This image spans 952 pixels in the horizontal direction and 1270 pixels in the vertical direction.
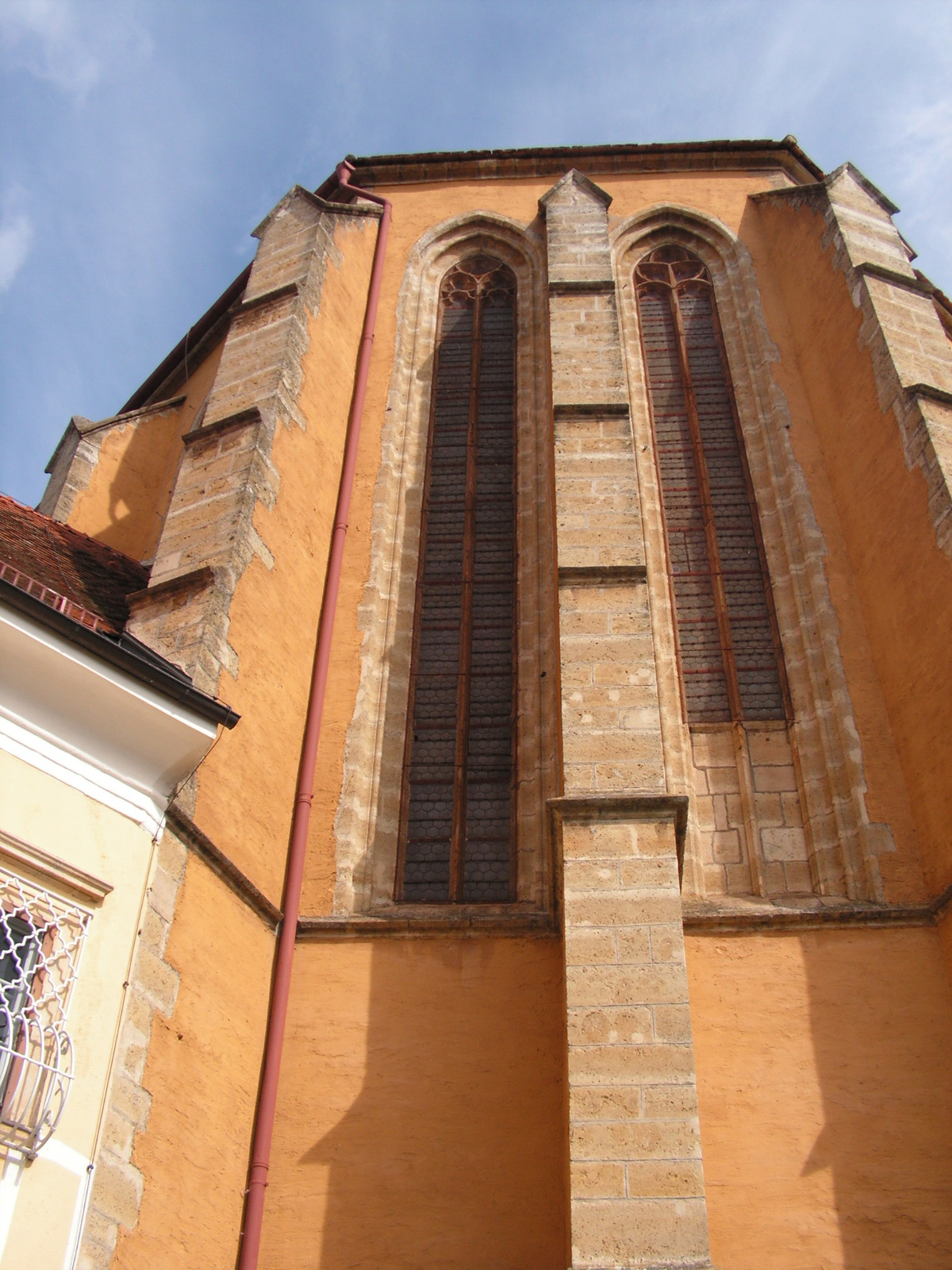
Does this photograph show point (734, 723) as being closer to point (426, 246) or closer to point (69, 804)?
point (69, 804)

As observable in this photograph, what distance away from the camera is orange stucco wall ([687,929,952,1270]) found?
20.3ft

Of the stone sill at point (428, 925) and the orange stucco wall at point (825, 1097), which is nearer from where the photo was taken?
the orange stucco wall at point (825, 1097)

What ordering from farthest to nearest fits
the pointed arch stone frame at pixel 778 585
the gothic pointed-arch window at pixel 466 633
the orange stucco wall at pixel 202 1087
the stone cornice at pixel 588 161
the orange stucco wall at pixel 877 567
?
the stone cornice at pixel 588 161
the gothic pointed-arch window at pixel 466 633
the pointed arch stone frame at pixel 778 585
the orange stucco wall at pixel 877 567
the orange stucco wall at pixel 202 1087

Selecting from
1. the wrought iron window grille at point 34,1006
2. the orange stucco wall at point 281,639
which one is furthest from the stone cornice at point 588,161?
the wrought iron window grille at point 34,1006

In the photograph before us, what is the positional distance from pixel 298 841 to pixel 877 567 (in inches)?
169

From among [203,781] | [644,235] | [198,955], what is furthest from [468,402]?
[198,955]

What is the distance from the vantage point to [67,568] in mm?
8273

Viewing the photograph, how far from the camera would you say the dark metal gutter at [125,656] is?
217 inches

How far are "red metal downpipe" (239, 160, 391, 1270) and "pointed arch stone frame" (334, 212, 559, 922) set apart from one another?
1.02 feet

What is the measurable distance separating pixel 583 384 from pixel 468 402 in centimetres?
196

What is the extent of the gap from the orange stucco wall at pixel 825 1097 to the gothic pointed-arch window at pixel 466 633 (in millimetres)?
1703

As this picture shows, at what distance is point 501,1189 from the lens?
255 inches

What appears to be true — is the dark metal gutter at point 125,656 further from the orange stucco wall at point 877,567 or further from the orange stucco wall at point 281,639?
the orange stucco wall at point 877,567

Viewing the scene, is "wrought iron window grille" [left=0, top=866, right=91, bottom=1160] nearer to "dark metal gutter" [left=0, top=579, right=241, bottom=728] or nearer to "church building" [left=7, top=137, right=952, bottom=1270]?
"church building" [left=7, top=137, right=952, bottom=1270]
